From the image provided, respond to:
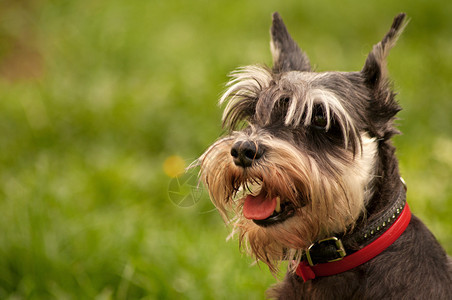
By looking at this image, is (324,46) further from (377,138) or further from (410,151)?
(377,138)

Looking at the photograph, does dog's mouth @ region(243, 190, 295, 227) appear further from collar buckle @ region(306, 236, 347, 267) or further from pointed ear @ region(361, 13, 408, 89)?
pointed ear @ region(361, 13, 408, 89)

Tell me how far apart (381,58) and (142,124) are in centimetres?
426

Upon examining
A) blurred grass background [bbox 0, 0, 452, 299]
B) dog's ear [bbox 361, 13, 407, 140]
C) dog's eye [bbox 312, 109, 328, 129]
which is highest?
dog's ear [bbox 361, 13, 407, 140]

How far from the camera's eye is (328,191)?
9.69ft

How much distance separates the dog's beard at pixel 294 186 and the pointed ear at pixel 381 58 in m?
0.40

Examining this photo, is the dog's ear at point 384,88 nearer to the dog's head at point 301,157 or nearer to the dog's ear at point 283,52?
the dog's head at point 301,157

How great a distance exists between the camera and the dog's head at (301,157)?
9.60 ft

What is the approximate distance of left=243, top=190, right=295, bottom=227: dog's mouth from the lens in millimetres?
3020

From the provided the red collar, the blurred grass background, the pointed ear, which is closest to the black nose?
the red collar

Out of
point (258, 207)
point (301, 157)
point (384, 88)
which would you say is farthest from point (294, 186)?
point (384, 88)

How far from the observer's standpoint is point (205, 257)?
4.62 meters

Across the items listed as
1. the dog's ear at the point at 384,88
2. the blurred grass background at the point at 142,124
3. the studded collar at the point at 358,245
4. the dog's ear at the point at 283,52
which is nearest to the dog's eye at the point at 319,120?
the dog's ear at the point at 384,88

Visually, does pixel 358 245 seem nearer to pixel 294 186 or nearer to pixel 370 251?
pixel 370 251

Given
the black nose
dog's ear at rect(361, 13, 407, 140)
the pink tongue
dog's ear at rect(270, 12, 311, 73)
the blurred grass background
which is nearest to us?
the black nose
